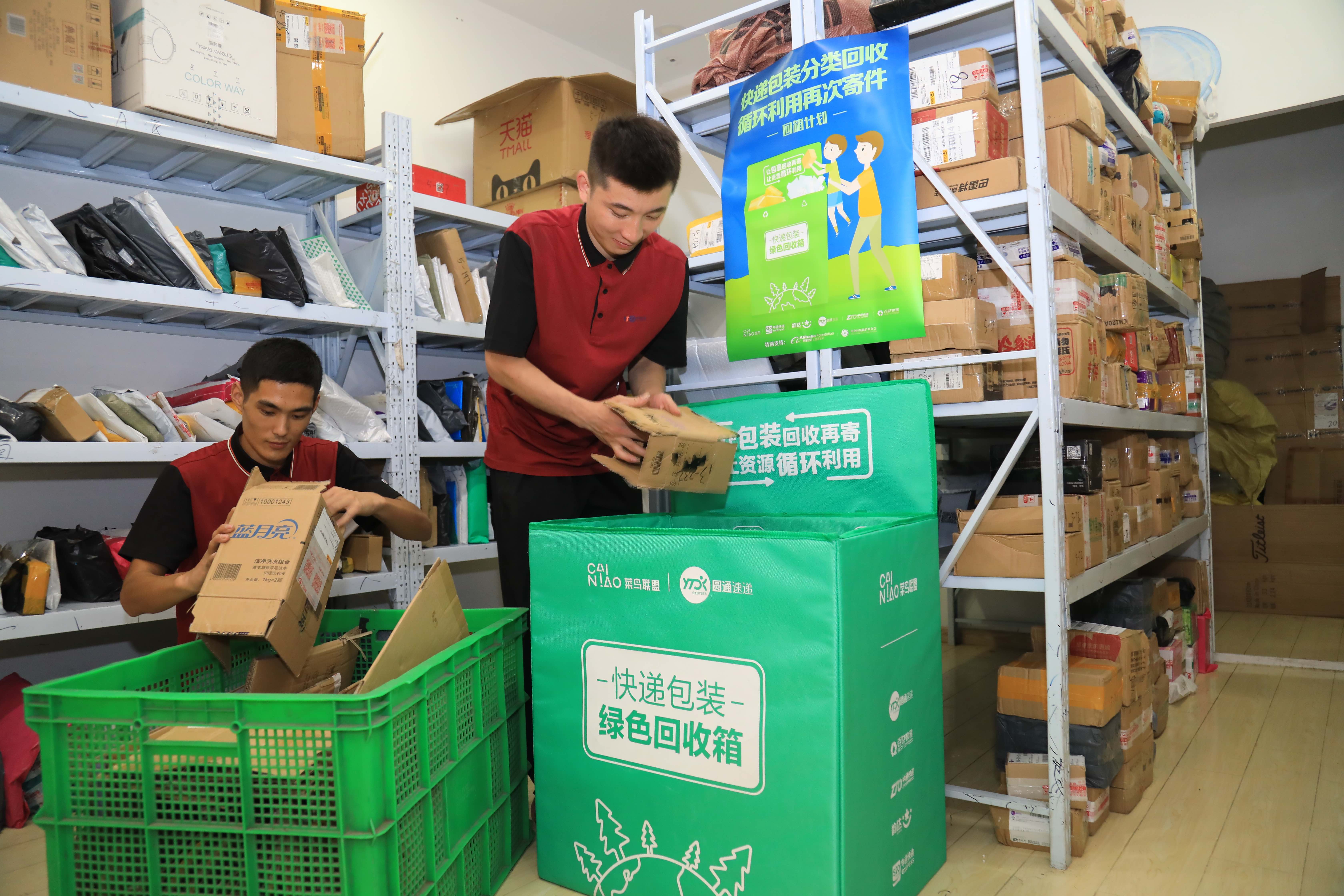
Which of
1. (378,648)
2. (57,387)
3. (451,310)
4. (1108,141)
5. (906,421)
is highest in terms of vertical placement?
(1108,141)

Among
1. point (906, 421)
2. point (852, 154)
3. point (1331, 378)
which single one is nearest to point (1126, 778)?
point (906, 421)

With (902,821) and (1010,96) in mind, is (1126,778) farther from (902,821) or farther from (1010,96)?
(1010,96)

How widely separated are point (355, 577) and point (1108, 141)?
2621 mm

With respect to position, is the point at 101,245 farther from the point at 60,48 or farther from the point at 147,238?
the point at 60,48

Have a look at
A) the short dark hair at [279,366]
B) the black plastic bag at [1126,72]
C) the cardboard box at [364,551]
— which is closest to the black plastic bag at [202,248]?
the short dark hair at [279,366]

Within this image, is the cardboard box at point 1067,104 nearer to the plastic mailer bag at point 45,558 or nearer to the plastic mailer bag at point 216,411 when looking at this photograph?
the plastic mailer bag at point 216,411

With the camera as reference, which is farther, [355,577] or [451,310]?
[451,310]

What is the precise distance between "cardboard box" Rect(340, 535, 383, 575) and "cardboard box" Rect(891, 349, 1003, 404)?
5.65 ft

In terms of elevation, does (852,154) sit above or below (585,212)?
above

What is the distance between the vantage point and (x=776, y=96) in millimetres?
2092

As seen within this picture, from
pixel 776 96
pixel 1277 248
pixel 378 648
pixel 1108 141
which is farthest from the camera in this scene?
pixel 1277 248

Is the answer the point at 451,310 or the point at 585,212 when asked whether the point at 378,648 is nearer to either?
the point at 585,212

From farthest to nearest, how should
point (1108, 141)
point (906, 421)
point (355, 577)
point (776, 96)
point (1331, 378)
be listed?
point (1331, 378), point (355, 577), point (1108, 141), point (776, 96), point (906, 421)

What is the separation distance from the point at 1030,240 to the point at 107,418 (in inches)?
92.4
